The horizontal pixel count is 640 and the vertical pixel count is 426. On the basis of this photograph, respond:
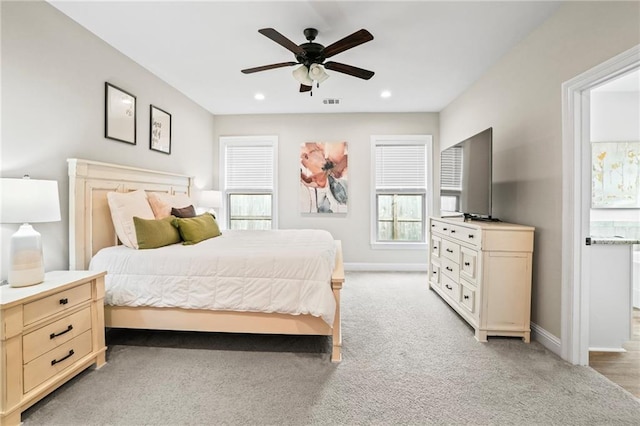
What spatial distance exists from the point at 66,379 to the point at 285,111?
419 centimetres

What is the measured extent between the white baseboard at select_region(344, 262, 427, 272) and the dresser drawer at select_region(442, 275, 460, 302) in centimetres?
150

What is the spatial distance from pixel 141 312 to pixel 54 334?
59 centimetres

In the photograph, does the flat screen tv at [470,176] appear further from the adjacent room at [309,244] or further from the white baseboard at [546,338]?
the white baseboard at [546,338]

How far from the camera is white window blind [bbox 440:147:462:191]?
3.28m

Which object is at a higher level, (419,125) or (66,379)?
(419,125)

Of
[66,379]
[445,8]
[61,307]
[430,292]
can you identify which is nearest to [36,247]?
[61,307]

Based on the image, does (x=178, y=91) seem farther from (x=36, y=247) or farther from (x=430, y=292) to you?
(x=430, y=292)

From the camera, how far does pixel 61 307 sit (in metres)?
1.76

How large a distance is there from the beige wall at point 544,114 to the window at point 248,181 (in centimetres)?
338

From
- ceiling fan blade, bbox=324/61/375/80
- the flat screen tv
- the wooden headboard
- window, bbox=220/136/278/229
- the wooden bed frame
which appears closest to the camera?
the wooden bed frame

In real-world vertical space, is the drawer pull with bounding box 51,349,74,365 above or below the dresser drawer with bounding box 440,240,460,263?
below

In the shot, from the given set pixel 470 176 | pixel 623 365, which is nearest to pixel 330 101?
pixel 470 176

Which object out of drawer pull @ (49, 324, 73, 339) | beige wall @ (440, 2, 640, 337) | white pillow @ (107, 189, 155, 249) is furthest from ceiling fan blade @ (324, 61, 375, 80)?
drawer pull @ (49, 324, 73, 339)

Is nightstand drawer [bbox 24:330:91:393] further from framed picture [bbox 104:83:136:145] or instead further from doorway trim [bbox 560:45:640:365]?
doorway trim [bbox 560:45:640:365]
